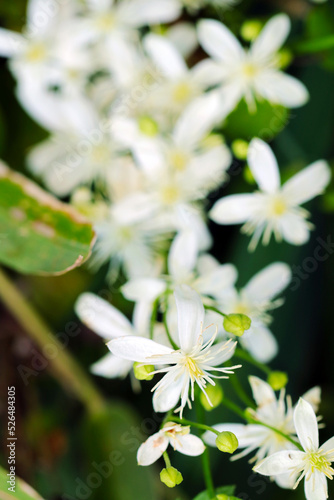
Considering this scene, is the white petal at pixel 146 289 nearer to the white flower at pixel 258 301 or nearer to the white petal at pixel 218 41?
the white flower at pixel 258 301

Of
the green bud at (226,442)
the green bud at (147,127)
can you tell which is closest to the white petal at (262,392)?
the green bud at (226,442)

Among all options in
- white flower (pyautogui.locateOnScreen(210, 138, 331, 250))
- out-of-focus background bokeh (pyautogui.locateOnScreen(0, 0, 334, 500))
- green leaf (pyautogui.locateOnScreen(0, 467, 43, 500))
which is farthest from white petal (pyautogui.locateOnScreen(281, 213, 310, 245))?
green leaf (pyautogui.locateOnScreen(0, 467, 43, 500))

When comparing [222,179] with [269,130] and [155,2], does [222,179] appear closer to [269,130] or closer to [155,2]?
[269,130]

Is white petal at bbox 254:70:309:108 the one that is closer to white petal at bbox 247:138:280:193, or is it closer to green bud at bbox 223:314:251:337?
white petal at bbox 247:138:280:193

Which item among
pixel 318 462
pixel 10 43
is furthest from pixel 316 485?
pixel 10 43

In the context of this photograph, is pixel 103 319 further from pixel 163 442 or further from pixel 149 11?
pixel 149 11

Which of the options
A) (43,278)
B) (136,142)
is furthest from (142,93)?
(43,278)
